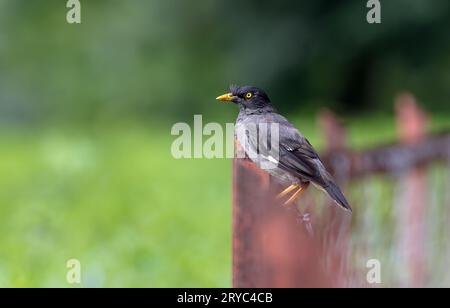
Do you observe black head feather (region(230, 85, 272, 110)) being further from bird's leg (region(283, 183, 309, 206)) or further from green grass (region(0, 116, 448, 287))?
green grass (region(0, 116, 448, 287))

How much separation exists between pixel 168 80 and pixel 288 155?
1291 cm

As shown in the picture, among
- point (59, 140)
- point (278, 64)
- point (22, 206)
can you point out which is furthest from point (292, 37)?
point (22, 206)

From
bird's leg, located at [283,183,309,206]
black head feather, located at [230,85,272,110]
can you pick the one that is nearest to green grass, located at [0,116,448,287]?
black head feather, located at [230,85,272,110]

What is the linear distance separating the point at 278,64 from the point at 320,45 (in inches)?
30.3

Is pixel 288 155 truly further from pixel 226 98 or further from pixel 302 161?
pixel 226 98

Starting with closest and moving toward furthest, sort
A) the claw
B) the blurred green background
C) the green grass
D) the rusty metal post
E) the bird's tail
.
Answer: the claw, the bird's tail, the rusty metal post, the green grass, the blurred green background

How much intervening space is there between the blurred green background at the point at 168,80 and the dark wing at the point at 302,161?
4721mm

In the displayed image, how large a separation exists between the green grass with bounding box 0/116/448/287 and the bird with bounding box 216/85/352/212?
185cm

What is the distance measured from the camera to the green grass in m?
5.56

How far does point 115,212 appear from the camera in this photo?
294 inches

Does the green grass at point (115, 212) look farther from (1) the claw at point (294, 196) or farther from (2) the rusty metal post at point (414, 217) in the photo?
(1) the claw at point (294, 196)

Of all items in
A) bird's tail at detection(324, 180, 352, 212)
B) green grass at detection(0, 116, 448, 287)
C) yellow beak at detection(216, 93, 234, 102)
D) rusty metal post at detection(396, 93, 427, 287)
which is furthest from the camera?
green grass at detection(0, 116, 448, 287)

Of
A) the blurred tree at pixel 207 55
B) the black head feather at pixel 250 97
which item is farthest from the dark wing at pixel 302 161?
the blurred tree at pixel 207 55
